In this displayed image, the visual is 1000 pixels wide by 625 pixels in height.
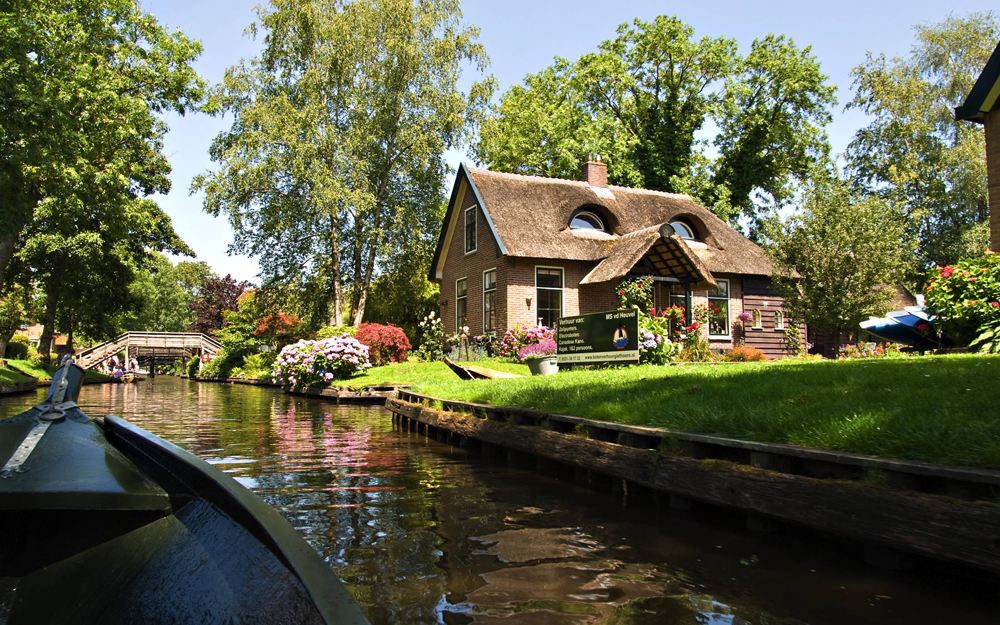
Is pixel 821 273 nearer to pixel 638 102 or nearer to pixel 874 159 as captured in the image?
pixel 638 102

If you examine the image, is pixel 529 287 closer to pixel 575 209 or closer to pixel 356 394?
pixel 575 209

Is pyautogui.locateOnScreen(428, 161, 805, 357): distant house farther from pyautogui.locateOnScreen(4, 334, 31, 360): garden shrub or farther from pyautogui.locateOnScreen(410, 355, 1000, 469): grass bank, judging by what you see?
pyautogui.locateOnScreen(4, 334, 31, 360): garden shrub

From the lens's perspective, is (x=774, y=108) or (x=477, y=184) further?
(x=774, y=108)

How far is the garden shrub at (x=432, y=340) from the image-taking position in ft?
81.0

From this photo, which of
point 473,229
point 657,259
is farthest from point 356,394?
point 657,259

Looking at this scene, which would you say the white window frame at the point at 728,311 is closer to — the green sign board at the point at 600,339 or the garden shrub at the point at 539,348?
the garden shrub at the point at 539,348

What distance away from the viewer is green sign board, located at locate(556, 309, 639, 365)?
41.5 feet

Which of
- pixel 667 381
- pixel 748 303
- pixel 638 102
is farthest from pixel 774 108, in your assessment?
pixel 667 381

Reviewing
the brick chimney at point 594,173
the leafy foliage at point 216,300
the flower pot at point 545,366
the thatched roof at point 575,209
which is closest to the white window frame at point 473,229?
the thatched roof at point 575,209

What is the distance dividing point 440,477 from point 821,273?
47.2 feet

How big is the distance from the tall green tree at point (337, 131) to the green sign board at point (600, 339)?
1731cm

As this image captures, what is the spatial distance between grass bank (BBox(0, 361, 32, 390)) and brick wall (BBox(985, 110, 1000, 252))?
26.9m

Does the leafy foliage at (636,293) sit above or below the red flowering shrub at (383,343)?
above

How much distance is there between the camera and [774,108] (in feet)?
109
